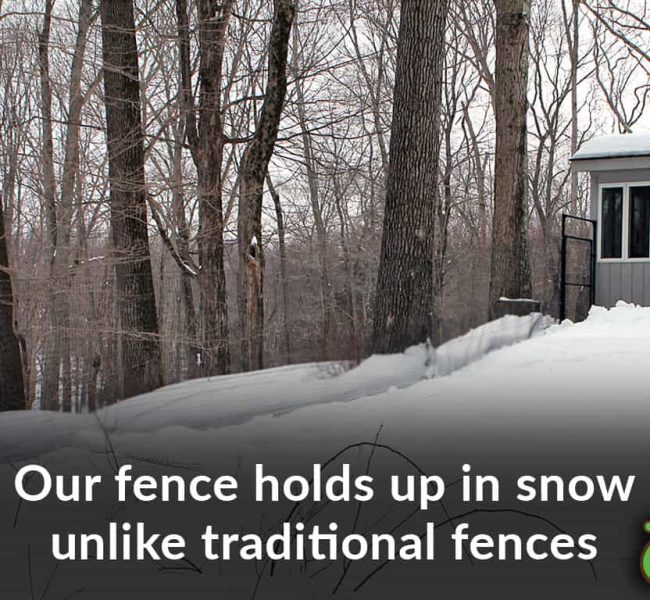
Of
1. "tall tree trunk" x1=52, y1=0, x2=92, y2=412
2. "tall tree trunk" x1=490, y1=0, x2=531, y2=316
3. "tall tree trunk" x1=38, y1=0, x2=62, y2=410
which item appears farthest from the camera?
"tall tree trunk" x1=490, y1=0, x2=531, y2=316

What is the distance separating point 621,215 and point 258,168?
5.82 m

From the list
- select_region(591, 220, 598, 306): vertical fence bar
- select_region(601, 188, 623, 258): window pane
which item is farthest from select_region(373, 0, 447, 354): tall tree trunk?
select_region(601, 188, 623, 258): window pane

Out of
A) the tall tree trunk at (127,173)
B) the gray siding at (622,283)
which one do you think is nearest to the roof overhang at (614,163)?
the gray siding at (622,283)

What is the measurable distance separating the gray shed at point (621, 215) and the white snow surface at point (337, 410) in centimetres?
890

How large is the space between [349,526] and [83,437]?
0.60 meters

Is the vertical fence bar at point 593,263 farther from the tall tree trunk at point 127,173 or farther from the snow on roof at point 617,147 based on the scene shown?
the tall tree trunk at point 127,173

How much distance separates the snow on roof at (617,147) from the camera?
433 inches

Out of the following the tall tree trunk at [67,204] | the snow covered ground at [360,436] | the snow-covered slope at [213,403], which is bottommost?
the snow covered ground at [360,436]

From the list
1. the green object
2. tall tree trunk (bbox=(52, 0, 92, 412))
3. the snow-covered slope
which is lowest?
the green object

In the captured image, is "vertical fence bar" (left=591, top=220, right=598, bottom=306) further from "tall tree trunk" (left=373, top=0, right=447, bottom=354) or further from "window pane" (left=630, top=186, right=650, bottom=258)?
"tall tree trunk" (left=373, top=0, right=447, bottom=354)

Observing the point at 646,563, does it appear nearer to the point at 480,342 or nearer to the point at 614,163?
the point at 480,342

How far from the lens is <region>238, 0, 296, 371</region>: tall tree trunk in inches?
400

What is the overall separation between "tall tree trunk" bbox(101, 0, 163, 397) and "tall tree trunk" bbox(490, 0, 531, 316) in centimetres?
427

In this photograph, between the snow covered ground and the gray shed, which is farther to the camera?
the gray shed
